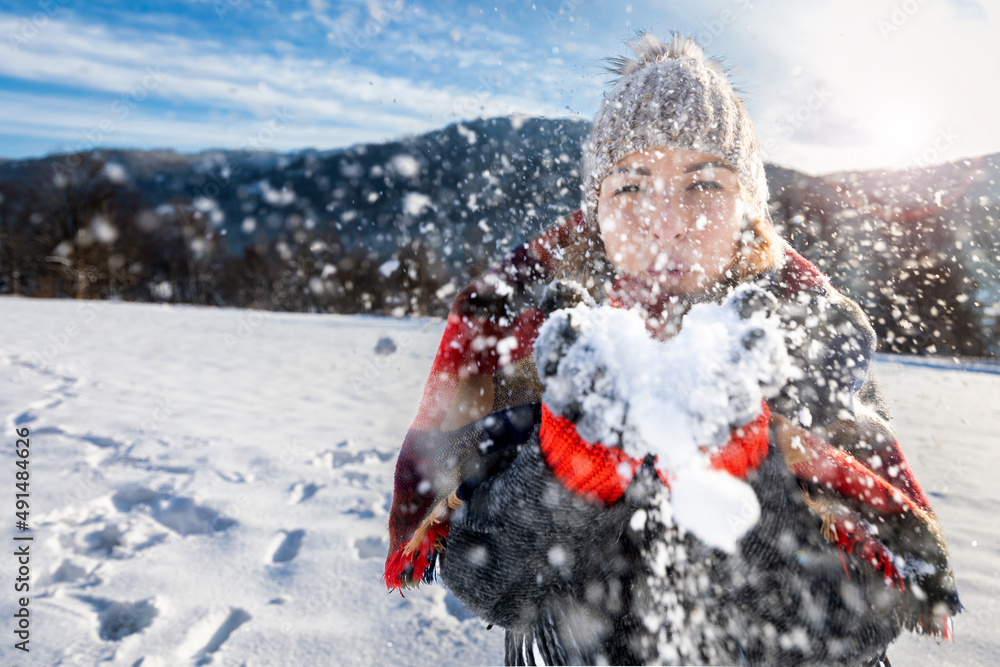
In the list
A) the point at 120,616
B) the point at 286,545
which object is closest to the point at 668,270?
the point at 286,545

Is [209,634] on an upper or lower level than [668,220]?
lower

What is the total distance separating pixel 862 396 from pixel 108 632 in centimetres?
276

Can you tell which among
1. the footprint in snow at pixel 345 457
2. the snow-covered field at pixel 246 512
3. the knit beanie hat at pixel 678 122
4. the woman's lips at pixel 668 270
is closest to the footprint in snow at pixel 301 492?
the snow-covered field at pixel 246 512

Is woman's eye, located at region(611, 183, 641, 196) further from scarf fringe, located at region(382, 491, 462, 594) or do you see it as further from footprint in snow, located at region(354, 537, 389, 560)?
footprint in snow, located at region(354, 537, 389, 560)

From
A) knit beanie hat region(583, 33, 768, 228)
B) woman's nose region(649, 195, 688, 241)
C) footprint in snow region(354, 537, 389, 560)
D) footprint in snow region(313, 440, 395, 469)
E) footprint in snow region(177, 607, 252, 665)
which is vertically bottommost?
footprint in snow region(313, 440, 395, 469)

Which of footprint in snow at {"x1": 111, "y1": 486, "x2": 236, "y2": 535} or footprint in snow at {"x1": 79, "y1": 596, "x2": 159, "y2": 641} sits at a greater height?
footprint in snow at {"x1": 79, "y1": 596, "x2": 159, "y2": 641}

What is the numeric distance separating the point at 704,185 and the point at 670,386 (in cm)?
68

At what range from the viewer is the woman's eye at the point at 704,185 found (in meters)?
1.17

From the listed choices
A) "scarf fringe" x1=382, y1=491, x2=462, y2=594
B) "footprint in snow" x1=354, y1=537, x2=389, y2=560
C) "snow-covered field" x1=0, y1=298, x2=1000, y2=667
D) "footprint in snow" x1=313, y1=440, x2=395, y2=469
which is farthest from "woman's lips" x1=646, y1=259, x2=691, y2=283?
"footprint in snow" x1=313, y1=440, x2=395, y2=469

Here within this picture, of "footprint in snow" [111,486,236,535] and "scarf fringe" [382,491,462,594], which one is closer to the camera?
"scarf fringe" [382,491,462,594]

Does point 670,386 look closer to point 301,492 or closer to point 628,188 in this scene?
point 628,188

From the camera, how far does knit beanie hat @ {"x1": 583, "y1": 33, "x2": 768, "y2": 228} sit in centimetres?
124

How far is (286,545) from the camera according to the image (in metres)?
2.42

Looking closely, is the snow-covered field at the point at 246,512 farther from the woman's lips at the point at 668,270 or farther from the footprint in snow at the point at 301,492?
the woman's lips at the point at 668,270
